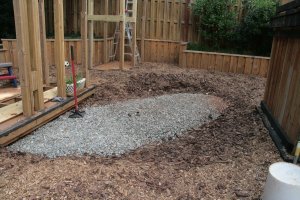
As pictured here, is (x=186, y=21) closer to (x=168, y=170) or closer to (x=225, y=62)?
(x=225, y=62)

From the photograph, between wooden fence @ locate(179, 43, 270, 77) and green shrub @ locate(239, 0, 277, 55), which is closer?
wooden fence @ locate(179, 43, 270, 77)

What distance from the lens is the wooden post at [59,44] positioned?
4.87 metres

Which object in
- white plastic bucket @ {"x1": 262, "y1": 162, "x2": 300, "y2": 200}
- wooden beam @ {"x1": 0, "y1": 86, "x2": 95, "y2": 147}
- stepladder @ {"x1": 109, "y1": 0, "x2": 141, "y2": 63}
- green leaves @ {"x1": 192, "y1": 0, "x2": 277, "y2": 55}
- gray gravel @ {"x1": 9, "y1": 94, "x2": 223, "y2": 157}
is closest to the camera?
white plastic bucket @ {"x1": 262, "y1": 162, "x2": 300, "y2": 200}

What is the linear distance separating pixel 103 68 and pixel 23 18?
16.6 ft

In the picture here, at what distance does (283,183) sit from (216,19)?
8.11 metres

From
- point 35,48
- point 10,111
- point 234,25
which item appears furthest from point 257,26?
point 10,111

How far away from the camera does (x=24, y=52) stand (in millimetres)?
3998

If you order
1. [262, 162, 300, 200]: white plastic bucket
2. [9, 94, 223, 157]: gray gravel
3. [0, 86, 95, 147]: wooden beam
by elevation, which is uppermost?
[262, 162, 300, 200]: white plastic bucket

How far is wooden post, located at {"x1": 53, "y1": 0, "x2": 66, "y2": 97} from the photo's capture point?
487cm

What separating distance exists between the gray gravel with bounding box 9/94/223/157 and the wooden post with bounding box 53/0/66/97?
1.86ft

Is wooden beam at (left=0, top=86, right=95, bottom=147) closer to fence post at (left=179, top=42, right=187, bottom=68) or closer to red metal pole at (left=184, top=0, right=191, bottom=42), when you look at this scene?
fence post at (left=179, top=42, right=187, bottom=68)

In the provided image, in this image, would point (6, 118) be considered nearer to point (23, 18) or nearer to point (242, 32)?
point (23, 18)

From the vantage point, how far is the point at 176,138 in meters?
4.45

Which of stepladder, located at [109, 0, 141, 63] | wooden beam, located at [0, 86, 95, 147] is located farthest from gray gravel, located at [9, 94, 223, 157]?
stepladder, located at [109, 0, 141, 63]
